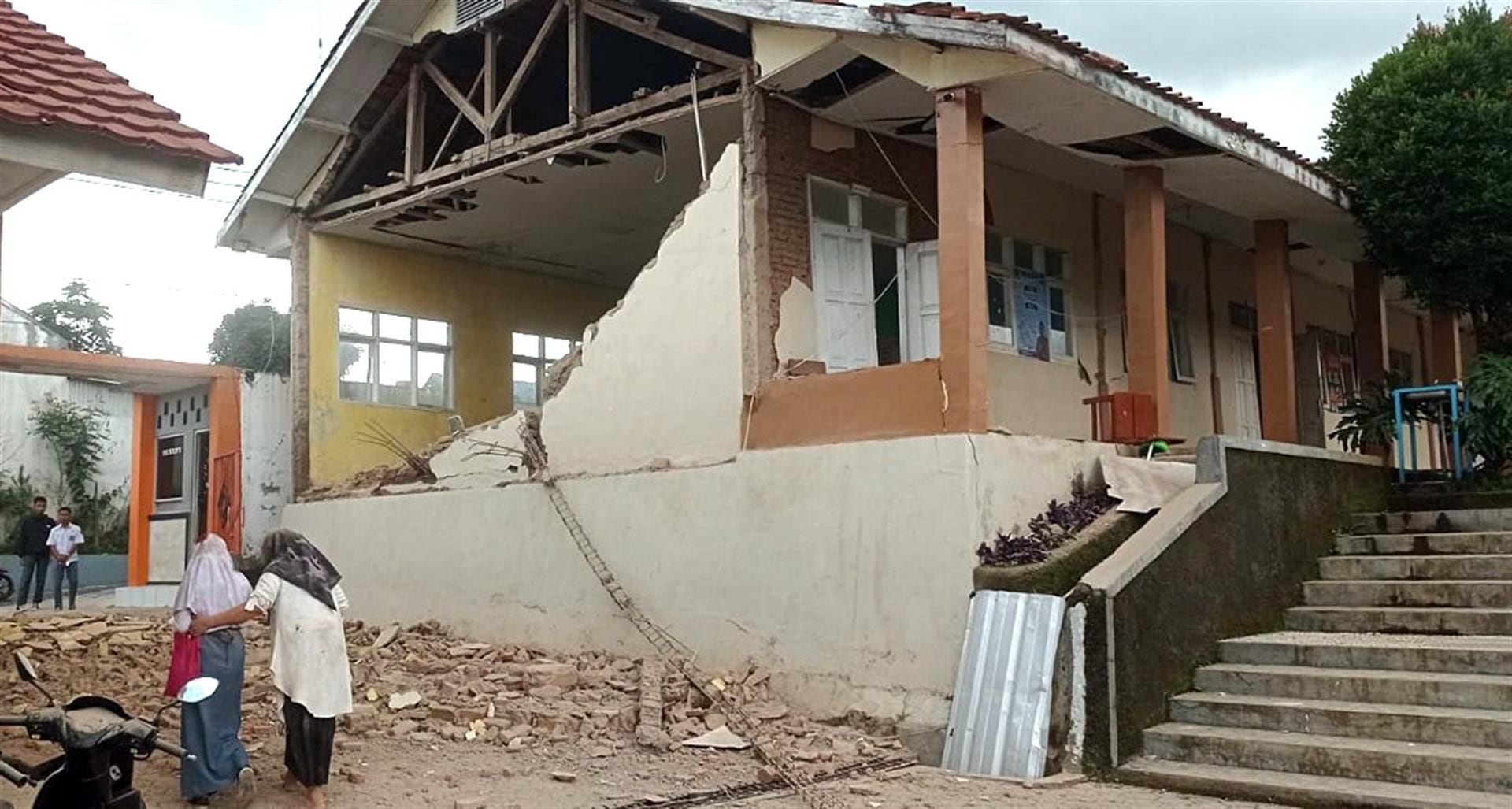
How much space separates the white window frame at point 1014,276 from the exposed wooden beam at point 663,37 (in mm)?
3286

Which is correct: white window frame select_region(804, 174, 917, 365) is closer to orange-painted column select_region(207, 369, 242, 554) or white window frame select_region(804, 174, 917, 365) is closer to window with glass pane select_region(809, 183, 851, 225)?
window with glass pane select_region(809, 183, 851, 225)

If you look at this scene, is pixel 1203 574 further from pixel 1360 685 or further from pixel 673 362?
pixel 673 362

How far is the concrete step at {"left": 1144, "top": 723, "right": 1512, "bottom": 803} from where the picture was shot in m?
6.73

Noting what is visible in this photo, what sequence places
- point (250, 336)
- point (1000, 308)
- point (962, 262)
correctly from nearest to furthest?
1. point (962, 262)
2. point (1000, 308)
3. point (250, 336)

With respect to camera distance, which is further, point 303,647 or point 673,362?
point 673,362

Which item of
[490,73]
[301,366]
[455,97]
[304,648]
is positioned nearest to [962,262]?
[304,648]

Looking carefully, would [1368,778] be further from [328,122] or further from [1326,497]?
[328,122]

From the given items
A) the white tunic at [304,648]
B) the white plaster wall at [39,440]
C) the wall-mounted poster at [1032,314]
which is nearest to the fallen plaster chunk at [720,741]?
the white tunic at [304,648]

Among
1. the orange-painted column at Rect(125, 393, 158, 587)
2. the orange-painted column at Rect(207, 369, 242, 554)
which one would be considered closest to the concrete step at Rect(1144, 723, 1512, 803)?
the orange-painted column at Rect(207, 369, 242, 554)

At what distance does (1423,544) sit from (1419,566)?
461 mm

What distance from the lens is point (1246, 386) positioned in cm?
1641

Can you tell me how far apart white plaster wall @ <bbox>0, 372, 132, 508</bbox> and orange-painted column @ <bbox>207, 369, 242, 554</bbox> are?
1219cm

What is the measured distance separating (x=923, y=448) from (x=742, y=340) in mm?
2185

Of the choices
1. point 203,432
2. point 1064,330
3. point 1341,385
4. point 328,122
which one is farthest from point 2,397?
point 1341,385
